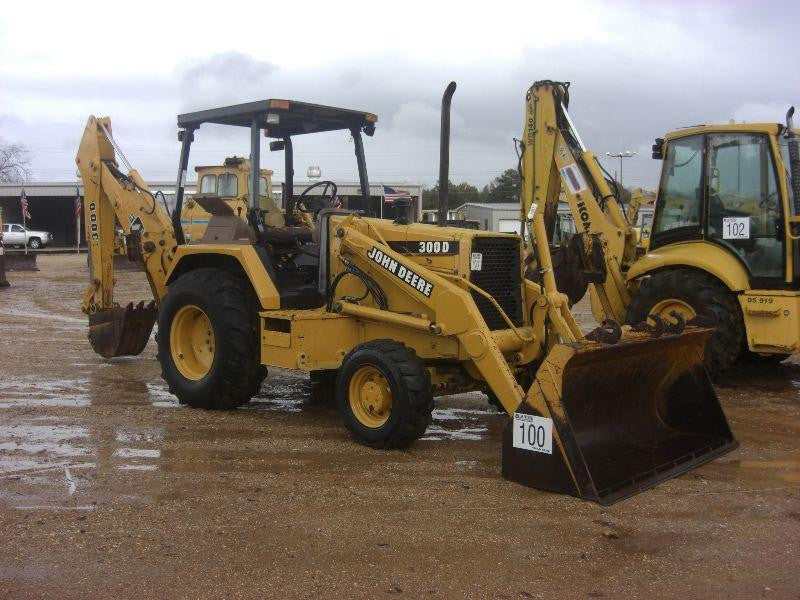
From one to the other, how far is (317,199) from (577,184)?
3.25m

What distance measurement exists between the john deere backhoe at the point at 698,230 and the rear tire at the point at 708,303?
0.4 inches

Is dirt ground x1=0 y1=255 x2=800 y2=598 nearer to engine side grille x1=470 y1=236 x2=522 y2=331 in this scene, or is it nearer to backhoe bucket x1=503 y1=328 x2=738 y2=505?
backhoe bucket x1=503 y1=328 x2=738 y2=505

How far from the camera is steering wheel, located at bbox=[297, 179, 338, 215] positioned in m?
7.27

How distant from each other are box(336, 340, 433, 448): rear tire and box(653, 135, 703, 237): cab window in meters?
4.22

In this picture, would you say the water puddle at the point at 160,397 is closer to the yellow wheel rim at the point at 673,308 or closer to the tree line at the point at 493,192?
the yellow wheel rim at the point at 673,308

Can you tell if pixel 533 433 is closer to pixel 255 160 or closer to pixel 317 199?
pixel 317 199

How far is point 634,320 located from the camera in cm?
849

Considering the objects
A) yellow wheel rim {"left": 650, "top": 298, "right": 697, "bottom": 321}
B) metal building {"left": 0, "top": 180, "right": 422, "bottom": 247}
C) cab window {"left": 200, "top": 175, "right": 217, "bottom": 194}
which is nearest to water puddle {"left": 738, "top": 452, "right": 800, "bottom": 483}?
yellow wheel rim {"left": 650, "top": 298, "right": 697, "bottom": 321}

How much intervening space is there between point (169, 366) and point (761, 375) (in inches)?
247

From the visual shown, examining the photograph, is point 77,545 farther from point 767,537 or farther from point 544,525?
point 767,537

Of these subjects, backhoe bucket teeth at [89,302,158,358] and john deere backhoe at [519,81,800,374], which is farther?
backhoe bucket teeth at [89,302,158,358]

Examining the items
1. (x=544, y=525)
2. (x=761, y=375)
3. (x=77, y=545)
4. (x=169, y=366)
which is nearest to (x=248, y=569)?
(x=77, y=545)

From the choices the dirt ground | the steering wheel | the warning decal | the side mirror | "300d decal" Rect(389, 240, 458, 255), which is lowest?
the dirt ground

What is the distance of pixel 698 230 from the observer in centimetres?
832
